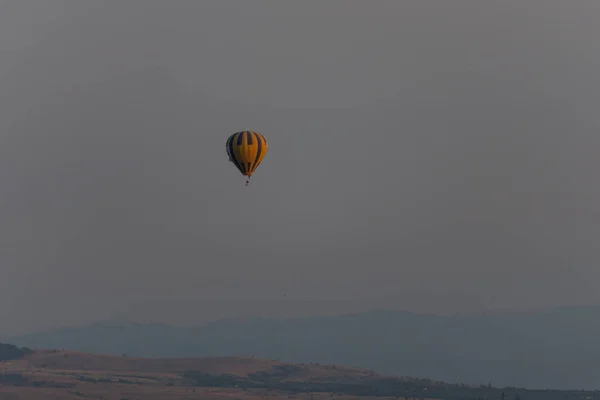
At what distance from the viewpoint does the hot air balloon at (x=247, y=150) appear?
186125 mm

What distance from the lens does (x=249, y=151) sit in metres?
186

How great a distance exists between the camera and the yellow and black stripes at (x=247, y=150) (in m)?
186

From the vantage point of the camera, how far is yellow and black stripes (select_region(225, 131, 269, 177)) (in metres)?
186

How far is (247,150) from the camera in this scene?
610ft

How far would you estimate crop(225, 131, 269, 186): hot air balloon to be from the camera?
186125 mm

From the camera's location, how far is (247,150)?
610ft
